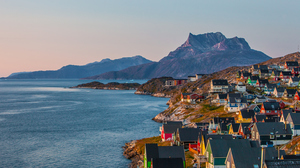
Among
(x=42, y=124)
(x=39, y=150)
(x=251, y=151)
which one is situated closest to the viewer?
(x=251, y=151)

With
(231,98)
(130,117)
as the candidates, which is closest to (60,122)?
(130,117)

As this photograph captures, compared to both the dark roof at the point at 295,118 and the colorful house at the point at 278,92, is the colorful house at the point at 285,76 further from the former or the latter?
the dark roof at the point at 295,118

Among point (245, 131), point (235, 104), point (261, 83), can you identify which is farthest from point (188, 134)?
point (261, 83)

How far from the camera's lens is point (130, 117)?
410 feet

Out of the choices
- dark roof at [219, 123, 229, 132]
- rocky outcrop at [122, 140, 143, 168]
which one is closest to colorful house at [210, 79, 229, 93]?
dark roof at [219, 123, 229, 132]

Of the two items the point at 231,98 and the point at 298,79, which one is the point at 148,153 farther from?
the point at 298,79

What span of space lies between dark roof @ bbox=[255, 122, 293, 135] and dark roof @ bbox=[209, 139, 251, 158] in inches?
494

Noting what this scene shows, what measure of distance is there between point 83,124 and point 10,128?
23.2m

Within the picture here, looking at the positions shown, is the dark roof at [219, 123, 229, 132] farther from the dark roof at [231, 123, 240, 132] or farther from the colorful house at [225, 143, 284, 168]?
the colorful house at [225, 143, 284, 168]

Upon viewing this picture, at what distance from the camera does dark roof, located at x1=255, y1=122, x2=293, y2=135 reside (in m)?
55.8

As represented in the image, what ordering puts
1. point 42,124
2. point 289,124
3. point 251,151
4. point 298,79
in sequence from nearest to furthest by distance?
point 251,151
point 289,124
point 42,124
point 298,79

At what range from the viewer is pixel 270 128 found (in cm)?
5641

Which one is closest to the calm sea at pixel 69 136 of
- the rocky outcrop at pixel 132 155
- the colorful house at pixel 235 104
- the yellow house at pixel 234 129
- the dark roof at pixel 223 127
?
the rocky outcrop at pixel 132 155

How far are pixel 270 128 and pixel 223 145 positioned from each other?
15.3 m
